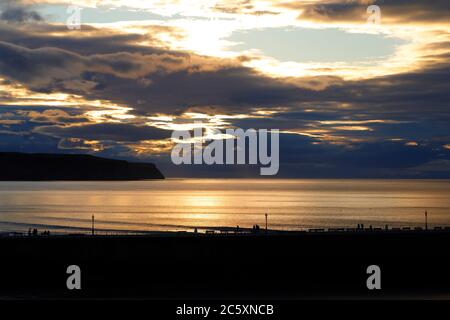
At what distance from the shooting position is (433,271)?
256ft

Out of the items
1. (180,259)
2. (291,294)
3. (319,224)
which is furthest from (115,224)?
(291,294)

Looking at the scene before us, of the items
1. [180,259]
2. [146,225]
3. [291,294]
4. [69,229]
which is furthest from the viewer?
[146,225]

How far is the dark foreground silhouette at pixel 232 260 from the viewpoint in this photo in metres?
72.9

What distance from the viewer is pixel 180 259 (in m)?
77.5

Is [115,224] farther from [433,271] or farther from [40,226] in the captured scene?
[433,271]

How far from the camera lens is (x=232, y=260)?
7806 centimetres

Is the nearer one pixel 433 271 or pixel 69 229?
pixel 433 271

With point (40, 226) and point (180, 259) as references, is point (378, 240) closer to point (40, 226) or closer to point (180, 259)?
point (180, 259)

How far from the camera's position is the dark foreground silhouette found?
239 feet

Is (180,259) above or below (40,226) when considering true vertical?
below

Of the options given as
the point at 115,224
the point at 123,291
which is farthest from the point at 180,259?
the point at 115,224
